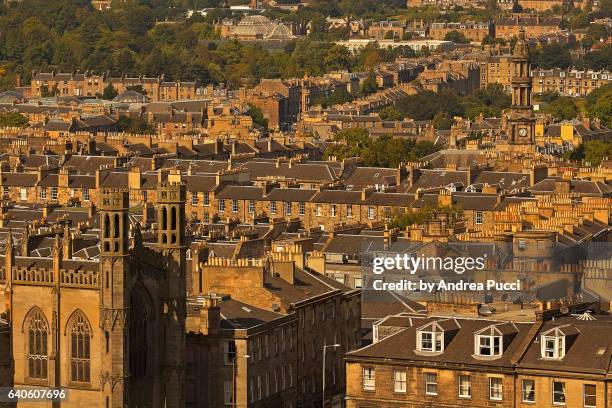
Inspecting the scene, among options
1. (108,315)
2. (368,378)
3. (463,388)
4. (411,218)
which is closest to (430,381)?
(463,388)

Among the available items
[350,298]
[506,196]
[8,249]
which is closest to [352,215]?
[506,196]

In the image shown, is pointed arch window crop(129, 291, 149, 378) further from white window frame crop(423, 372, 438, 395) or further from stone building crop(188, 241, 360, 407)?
white window frame crop(423, 372, 438, 395)

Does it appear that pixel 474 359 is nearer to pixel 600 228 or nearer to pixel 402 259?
pixel 402 259

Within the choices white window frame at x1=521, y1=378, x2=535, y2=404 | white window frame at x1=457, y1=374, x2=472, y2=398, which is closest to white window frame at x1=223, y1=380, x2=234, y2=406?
white window frame at x1=457, y1=374, x2=472, y2=398

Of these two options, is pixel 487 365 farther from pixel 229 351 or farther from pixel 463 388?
pixel 229 351

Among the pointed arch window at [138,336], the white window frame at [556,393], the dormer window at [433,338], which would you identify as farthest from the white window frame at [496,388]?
the pointed arch window at [138,336]

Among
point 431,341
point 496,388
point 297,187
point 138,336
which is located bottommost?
point 297,187
